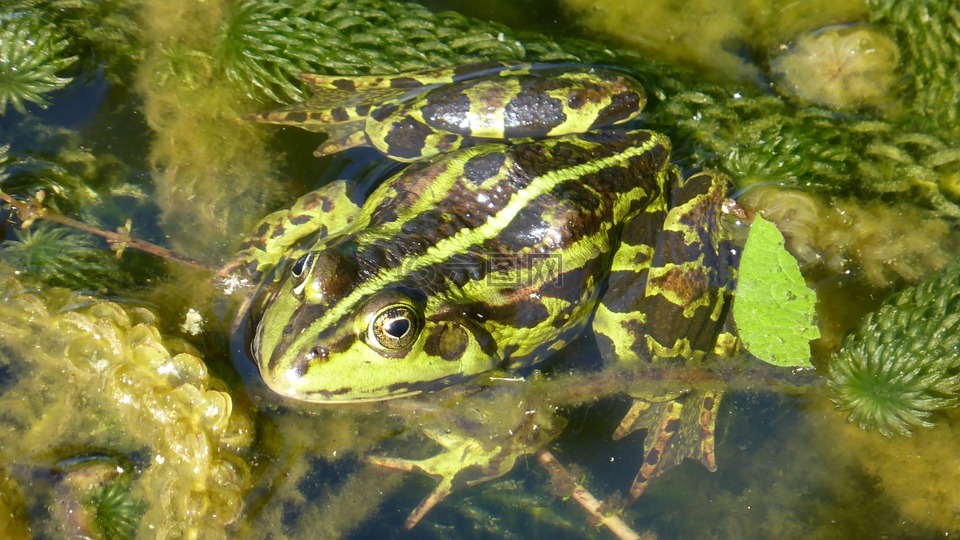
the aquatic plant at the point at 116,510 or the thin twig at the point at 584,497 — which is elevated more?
the aquatic plant at the point at 116,510

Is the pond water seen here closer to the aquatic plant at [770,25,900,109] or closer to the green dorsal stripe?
the aquatic plant at [770,25,900,109]

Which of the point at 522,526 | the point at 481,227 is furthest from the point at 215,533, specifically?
the point at 481,227

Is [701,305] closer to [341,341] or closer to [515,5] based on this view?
[341,341]

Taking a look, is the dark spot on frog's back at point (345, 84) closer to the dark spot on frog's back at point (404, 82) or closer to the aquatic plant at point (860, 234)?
the dark spot on frog's back at point (404, 82)

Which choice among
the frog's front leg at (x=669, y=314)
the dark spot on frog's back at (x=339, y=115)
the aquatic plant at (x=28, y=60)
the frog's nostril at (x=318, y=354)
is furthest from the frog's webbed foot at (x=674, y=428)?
the aquatic plant at (x=28, y=60)

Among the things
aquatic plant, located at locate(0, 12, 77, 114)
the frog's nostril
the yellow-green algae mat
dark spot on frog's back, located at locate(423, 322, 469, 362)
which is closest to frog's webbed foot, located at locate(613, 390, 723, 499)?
dark spot on frog's back, located at locate(423, 322, 469, 362)
